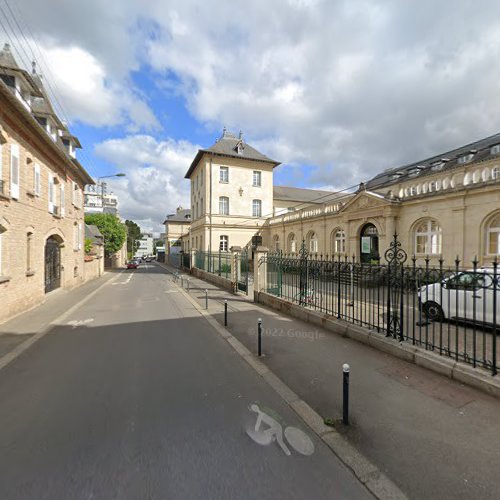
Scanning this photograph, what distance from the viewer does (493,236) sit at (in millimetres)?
12242

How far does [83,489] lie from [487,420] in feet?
14.5

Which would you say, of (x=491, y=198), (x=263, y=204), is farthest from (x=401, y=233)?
(x=263, y=204)

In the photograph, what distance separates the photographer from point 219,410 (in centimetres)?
365

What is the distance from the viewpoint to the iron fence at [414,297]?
456cm

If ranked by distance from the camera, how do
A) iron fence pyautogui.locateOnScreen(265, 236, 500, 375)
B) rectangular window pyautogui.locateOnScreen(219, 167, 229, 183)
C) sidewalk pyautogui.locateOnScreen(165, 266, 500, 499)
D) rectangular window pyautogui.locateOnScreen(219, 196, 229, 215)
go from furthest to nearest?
rectangular window pyautogui.locateOnScreen(219, 196, 229, 215) → rectangular window pyautogui.locateOnScreen(219, 167, 229, 183) → iron fence pyautogui.locateOnScreen(265, 236, 500, 375) → sidewalk pyautogui.locateOnScreen(165, 266, 500, 499)

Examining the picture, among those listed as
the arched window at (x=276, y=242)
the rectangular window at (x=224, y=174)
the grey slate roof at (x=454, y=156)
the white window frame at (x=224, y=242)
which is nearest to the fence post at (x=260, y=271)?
the grey slate roof at (x=454, y=156)

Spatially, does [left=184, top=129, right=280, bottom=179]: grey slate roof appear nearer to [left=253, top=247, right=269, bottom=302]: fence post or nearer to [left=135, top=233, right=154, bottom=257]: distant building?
[left=253, top=247, right=269, bottom=302]: fence post

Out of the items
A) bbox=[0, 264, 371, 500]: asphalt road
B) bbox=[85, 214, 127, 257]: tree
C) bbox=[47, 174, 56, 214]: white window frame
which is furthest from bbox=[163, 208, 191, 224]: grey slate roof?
bbox=[0, 264, 371, 500]: asphalt road

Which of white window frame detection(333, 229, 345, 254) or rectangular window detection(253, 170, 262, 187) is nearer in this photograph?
white window frame detection(333, 229, 345, 254)

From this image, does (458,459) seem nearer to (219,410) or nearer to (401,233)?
(219,410)

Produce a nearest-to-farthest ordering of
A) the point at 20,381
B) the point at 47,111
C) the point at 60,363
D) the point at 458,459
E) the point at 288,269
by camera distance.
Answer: the point at 458,459, the point at 20,381, the point at 60,363, the point at 288,269, the point at 47,111

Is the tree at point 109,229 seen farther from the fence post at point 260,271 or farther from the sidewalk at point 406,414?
the sidewalk at point 406,414

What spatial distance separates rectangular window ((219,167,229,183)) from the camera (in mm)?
30469

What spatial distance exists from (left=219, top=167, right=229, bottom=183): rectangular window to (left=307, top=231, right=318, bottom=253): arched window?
474 inches
